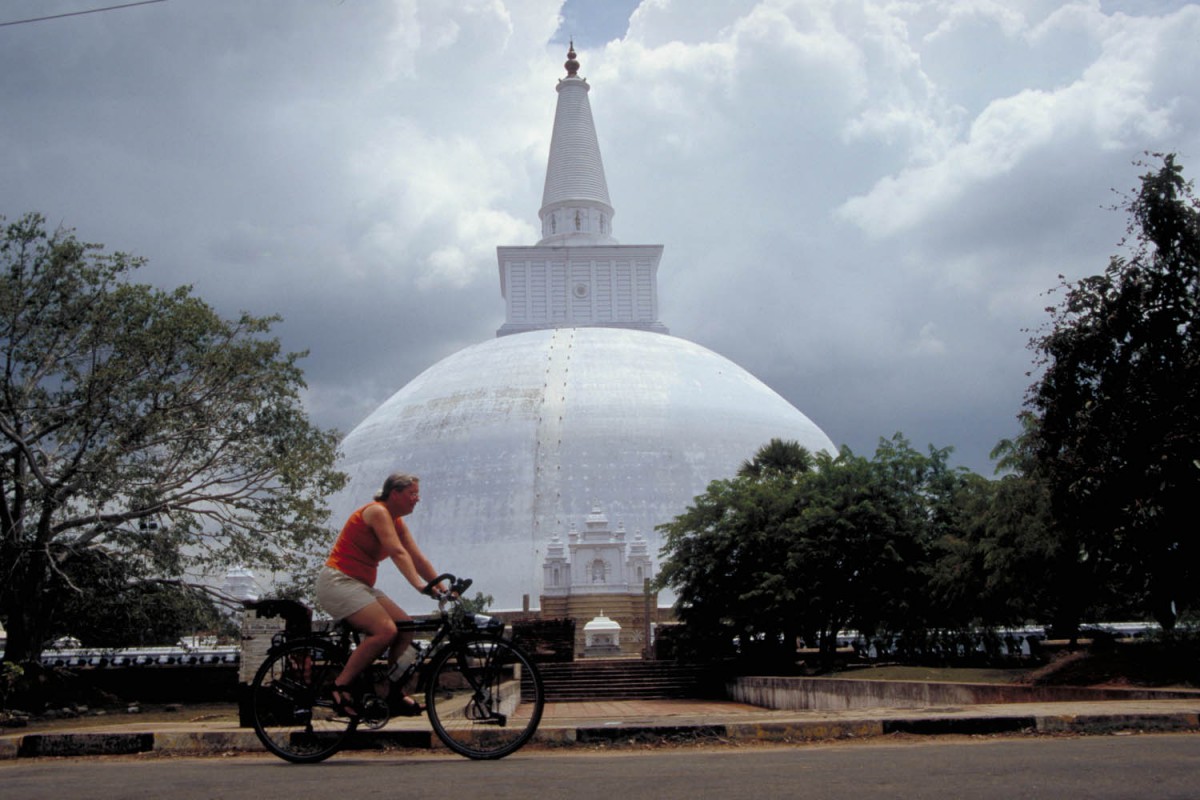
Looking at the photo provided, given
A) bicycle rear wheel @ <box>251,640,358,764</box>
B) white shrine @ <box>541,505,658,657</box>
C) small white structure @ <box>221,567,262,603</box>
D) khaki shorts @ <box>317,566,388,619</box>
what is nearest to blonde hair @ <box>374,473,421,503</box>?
khaki shorts @ <box>317,566,388,619</box>

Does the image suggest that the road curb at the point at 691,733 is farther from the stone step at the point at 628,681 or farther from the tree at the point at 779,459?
the tree at the point at 779,459

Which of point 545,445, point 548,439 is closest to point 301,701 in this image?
point 545,445

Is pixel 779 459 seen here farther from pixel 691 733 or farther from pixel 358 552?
pixel 358 552

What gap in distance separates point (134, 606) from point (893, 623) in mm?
16757

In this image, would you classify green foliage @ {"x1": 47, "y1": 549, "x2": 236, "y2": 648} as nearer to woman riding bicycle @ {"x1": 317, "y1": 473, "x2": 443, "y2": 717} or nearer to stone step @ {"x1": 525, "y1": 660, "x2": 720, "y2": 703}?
stone step @ {"x1": 525, "y1": 660, "x2": 720, "y2": 703}

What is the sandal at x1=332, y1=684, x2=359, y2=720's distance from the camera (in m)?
6.04

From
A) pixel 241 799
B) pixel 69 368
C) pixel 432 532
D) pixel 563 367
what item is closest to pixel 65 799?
pixel 241 799

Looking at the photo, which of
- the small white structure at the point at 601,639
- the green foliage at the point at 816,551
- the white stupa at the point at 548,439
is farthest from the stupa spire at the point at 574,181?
the green foliage at the point at 816,551

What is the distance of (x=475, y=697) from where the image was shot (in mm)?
6125

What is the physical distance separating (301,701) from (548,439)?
115ft

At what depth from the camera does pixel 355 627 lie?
6008mm

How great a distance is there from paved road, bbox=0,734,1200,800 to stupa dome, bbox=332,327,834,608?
104ft

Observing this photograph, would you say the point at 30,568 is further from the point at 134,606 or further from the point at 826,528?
the point at 826,528

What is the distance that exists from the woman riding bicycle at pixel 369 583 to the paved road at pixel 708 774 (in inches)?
21.8
